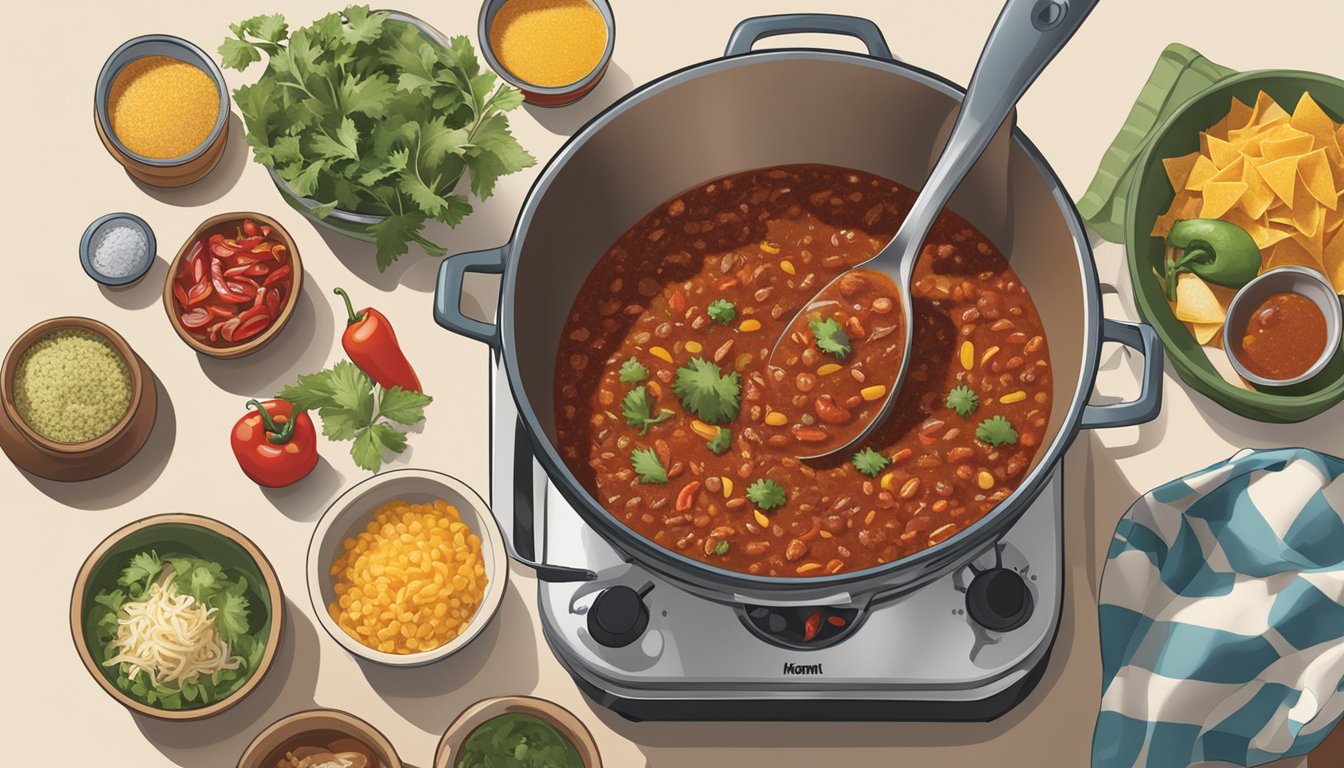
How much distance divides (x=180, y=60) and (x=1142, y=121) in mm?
2242

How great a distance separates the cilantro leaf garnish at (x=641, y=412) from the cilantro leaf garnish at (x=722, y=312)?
0.68 feet

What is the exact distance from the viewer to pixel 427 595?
8.38ft

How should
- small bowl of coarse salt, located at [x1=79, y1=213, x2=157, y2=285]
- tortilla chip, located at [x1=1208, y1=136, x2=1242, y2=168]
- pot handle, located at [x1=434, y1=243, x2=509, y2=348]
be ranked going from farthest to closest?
small bowl of coarse salt, located at [x1=79, y1=213, x2=157, y2=285], tortilla chip, located at [x1=1208, y1=136, x2=1242, y2=168], pot handle, located at [x1=434, y1=243, x2=509, y2=348]

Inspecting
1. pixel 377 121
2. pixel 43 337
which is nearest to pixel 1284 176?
pixel 377 121

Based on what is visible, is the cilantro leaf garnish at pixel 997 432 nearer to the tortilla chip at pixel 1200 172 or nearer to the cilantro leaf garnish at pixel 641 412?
the cilantro leaf garnish at pixel 641 412

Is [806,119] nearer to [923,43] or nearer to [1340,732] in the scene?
[923,43]

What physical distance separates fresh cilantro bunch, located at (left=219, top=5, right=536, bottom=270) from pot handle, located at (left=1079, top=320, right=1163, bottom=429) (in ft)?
4.11

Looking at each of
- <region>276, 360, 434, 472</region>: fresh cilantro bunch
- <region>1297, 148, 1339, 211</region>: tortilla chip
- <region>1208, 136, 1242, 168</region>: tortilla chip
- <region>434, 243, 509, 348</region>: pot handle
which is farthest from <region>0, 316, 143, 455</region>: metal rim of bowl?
<region>1297, 148, 1339, 211</region>: tortilla chip

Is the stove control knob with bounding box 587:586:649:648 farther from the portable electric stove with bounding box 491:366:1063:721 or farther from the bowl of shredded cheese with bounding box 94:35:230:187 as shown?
the bowl of shredded cheese with bounding box 94:35:230:187

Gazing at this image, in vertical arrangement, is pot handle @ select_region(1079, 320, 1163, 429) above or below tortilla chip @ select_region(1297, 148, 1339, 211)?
below

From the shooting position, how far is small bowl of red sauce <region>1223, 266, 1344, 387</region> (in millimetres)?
2609

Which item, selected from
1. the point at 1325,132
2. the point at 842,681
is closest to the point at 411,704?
the point at 842,681

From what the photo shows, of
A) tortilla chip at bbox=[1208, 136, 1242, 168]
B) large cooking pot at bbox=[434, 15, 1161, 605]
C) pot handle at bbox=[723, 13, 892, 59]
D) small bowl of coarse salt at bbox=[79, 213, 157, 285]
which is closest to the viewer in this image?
large cooking pot at bbox=[434, 15, 1161, 605]

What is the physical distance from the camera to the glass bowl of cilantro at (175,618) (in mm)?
2531
